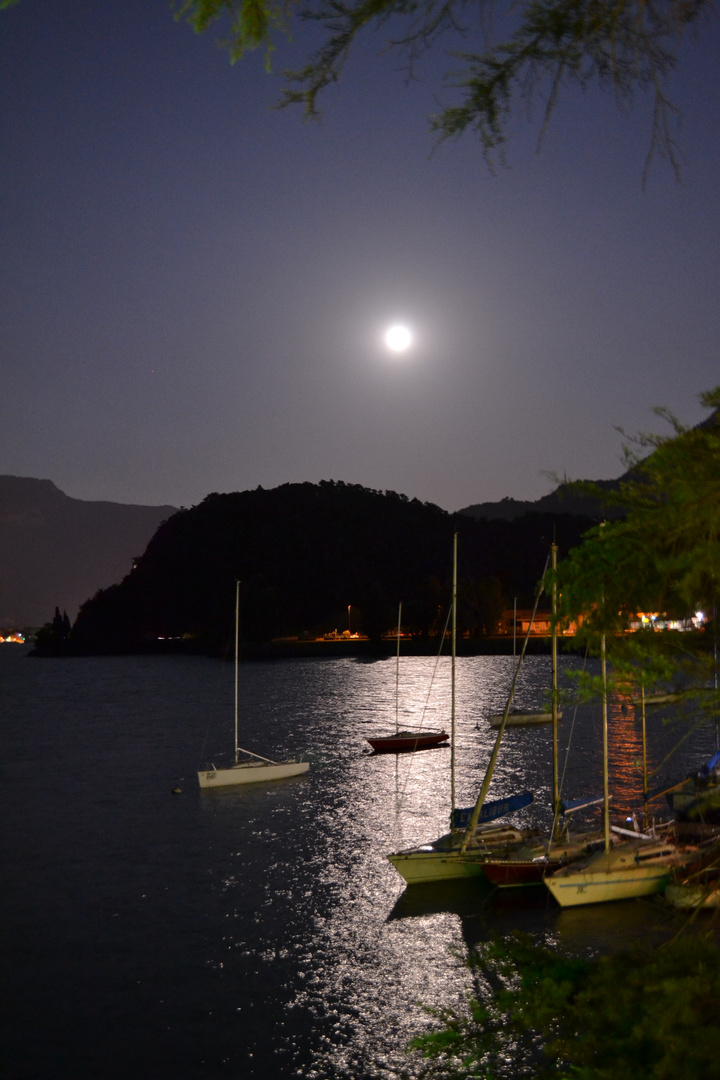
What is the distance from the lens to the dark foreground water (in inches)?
600

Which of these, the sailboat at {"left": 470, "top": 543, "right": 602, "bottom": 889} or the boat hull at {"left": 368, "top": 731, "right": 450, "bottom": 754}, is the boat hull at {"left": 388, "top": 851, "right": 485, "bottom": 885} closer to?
the sailboat at {"left": 470, "top": 543, "right": 602, "bottom": 889}

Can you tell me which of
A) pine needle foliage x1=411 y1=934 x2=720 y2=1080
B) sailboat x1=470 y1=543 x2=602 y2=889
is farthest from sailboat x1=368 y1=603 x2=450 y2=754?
pine needle foliage x1=411 y1=934 x2=720 y2=1080

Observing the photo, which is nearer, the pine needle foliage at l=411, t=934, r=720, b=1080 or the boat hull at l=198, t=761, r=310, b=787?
the pine needle foliage at l=411, t=934, r=720, b=1080

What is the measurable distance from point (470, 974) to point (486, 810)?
6.34m

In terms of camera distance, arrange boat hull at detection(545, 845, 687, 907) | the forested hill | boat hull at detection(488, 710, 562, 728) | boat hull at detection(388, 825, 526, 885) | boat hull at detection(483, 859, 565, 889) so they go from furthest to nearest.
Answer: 1. the forested hill
2. boat hull at detection(488, 710, 562, 728)
3. boat hull at detection(388, 825, 526, 885)
4. boat hull at detection(483, 859, 565, 889)
5. boat hull at detection(545, 845, 687, 907)

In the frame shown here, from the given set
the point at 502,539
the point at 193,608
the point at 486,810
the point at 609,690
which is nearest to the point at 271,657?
the point at 193,608

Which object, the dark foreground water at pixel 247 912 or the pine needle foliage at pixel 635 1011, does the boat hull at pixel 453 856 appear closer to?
the dark foreground water at pixel 247 912

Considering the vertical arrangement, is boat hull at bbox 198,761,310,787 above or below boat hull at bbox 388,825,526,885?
below

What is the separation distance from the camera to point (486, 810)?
76.9ft

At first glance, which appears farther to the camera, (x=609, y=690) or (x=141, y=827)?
(x=141, y=827)

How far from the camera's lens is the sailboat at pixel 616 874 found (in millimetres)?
18859

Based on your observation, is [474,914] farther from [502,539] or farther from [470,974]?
[502,539]

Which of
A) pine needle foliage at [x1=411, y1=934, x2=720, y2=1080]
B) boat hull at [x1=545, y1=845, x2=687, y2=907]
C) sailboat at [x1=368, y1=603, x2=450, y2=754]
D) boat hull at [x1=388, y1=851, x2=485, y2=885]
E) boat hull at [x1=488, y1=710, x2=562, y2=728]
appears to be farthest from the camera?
boat hull at [x1=488, y1=710, x2=562, y2=728]

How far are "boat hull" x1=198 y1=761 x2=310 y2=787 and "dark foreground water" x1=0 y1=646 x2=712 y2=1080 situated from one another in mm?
859
